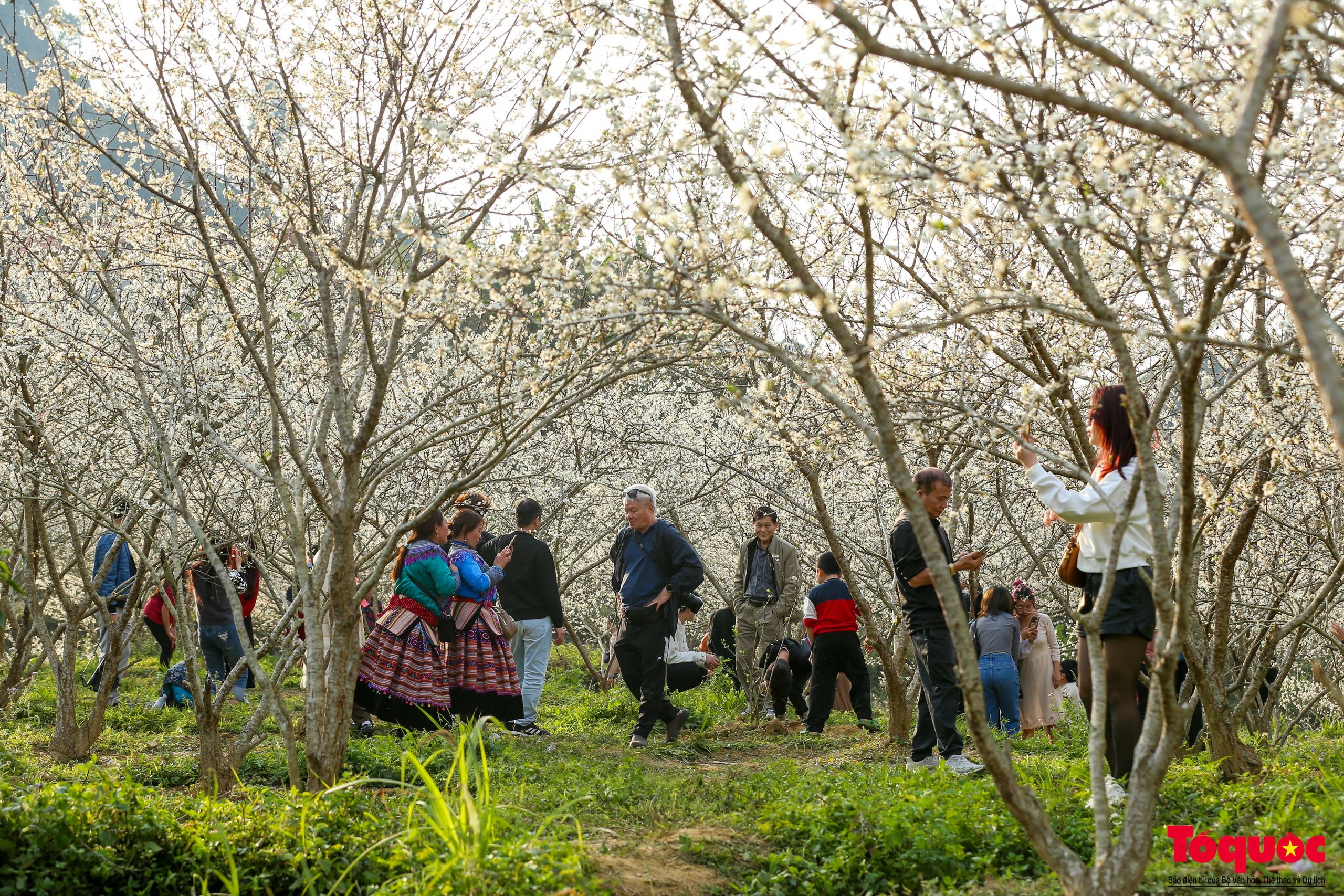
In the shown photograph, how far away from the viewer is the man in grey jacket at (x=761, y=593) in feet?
30.1

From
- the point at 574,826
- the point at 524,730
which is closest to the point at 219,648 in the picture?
the point at 524,730

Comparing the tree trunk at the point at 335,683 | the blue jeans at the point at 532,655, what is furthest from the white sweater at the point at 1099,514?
the blue jeans at the point at 532,655

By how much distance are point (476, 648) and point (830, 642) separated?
9.04 ft

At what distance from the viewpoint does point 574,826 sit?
4.26 meters

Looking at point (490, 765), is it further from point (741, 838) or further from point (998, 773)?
point (998, 773)

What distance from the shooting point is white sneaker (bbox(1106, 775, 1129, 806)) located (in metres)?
4.20

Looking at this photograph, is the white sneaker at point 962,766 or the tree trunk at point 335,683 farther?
the white sneaker at point 962,766

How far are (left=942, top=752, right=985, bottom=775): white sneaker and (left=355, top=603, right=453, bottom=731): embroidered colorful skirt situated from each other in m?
3.49

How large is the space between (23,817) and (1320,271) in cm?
482

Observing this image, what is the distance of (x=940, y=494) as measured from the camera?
586 centimetres

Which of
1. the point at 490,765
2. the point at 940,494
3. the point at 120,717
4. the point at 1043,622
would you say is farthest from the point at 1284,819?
the point at 120,717

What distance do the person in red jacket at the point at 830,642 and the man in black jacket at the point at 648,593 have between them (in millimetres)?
1005

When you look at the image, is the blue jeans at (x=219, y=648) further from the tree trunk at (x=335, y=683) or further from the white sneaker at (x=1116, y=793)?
the white sneaker at (x=1116, y=793)

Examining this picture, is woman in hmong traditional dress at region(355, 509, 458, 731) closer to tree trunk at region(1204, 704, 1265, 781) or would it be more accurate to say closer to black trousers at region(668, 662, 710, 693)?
black trousers at region(668, 662, 710, 693)
